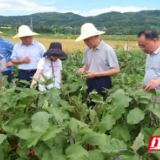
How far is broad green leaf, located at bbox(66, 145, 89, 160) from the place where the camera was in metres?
0.89

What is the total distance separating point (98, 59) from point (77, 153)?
1684mm

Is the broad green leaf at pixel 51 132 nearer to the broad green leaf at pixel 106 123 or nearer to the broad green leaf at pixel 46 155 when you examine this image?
the broad green leaf at pixel 46 155

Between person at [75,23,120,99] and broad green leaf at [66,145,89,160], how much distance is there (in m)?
1.42

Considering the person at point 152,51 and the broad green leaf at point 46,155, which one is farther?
the person at point 152,51

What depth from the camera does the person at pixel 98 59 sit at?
2.35 m

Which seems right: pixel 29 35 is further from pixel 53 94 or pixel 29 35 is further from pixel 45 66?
pixel 53 94

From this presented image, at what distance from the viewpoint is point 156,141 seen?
2.70ft

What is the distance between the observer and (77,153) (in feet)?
2.99

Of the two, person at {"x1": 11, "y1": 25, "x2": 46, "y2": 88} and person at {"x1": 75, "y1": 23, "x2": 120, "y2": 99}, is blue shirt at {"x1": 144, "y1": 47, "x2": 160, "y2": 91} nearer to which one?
person at {"x1": 75, "y1": 23, "x2": 120, "y2": 99}

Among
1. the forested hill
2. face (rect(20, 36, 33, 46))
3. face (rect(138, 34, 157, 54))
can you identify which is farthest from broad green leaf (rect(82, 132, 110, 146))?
the forested hill

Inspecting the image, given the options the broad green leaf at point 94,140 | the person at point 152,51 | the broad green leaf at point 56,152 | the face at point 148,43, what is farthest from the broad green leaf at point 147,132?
the face at point 148,43

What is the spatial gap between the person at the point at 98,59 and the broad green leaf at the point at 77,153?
142 cm

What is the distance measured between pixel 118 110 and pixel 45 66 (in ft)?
4.77

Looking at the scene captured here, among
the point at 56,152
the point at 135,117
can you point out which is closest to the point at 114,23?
the point at 135,117
